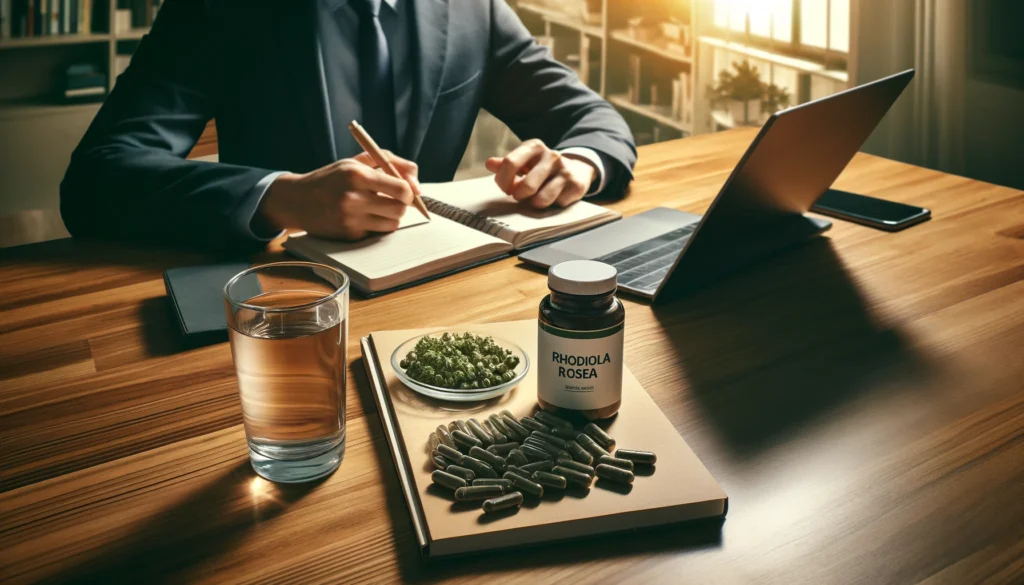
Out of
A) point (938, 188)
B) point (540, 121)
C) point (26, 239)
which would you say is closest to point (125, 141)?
point (540, 121)

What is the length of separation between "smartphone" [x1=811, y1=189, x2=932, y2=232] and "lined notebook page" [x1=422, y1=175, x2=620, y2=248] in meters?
0.34

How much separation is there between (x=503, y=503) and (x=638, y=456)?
0.12 metres

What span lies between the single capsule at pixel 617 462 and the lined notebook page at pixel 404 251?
1.61 ft

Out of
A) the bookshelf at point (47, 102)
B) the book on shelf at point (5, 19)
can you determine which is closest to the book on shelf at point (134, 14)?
the bookshelf at point (47, 102)

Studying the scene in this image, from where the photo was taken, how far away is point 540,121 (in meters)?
1.85

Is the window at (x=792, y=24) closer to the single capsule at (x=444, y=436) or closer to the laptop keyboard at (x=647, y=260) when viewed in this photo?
the laptop keyboard at (x=647, y=260)

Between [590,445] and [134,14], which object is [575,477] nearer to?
[590,445]

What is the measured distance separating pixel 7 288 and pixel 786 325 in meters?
0.98

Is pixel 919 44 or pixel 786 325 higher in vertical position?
pixel 919 44

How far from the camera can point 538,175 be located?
53.5 inches

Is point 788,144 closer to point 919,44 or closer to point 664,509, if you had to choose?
point 664,509

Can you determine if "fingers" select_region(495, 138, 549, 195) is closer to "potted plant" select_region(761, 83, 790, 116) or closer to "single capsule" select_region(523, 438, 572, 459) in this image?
"single capsule" select_region(523, 438, 572, 459)

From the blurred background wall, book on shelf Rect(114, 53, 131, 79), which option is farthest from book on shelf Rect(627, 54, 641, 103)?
book on shelf Rect(114, 53, 131, 79)

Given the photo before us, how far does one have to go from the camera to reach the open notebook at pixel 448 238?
113 centimetres
